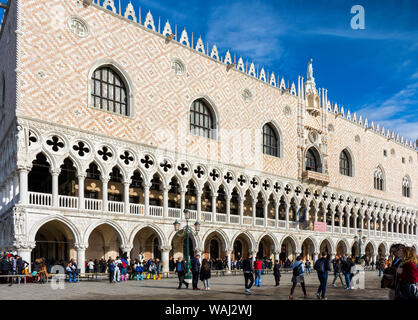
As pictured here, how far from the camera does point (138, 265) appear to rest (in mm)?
17703

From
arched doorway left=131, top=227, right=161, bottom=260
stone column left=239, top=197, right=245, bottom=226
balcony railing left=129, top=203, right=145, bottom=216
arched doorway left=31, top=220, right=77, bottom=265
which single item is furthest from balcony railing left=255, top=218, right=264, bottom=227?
arched doorway left=31, top=220, right=77, bottom=265

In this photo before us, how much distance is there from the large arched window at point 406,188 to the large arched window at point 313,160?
13.6 m

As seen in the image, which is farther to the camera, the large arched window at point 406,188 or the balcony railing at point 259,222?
the large arched window at point 406,188

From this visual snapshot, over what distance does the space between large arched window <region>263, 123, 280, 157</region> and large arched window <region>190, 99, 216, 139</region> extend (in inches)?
166

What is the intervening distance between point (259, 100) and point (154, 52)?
7.65 meters

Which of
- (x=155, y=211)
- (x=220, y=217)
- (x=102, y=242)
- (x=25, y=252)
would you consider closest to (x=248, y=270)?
(x=25, y=252)

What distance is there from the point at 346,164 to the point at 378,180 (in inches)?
192

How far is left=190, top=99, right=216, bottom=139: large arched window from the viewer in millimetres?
24109

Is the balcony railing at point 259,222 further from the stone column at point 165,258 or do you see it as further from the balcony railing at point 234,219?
the stone column at point 165,258

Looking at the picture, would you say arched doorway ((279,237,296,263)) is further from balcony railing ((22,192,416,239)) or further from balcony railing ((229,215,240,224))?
balcony railing ((229,215,240,224))

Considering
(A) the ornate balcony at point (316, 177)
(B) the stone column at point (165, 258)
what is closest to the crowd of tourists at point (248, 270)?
(B) the stone column at point (165, 258)

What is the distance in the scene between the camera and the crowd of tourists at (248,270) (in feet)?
18.1

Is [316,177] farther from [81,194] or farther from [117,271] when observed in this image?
[117,271]

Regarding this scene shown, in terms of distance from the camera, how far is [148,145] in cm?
2142
